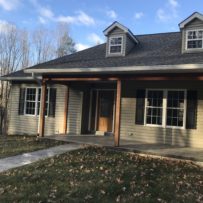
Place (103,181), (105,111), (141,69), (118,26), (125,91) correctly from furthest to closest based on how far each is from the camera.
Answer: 1. (105,111)
2. (118,26)
3. (125,91)
4. (141,69)
5. (103,181)

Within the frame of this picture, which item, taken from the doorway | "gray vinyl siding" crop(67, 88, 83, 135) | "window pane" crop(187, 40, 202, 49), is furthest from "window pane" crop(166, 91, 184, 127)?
"gray vinyl siding" crop(67, 88, 83, 135)

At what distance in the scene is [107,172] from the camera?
8.11 m

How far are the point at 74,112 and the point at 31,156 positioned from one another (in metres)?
5.53

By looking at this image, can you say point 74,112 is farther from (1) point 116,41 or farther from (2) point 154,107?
(2) point 154,107

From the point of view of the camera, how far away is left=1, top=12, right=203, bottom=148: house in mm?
11477

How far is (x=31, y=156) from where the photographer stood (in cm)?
1045

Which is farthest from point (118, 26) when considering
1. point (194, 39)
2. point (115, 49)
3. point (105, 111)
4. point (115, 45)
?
point (105, 111)

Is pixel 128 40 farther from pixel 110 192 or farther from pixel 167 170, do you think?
pixel 110 192

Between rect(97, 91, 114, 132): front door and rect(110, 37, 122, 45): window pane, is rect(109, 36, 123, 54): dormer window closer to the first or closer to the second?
rect(110, 37, 122, 45): window pane

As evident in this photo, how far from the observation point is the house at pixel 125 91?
11477 millimetres

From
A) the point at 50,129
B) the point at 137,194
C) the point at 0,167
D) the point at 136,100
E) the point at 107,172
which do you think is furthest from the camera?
the point at 50,129

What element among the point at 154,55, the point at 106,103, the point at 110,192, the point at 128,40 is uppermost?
the point at 128,40

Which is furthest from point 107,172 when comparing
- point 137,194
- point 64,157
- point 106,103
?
point 106,103

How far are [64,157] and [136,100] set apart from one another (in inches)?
191
